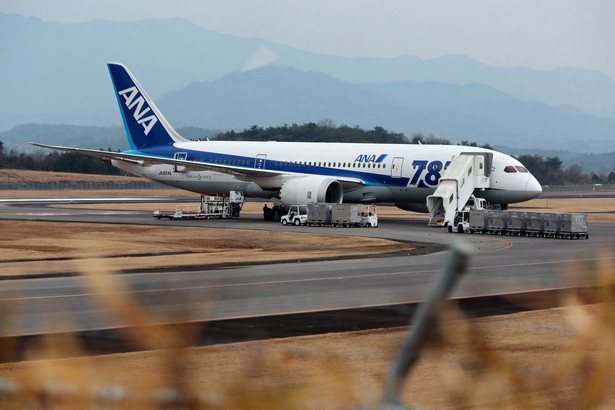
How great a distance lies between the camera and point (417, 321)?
2598mm

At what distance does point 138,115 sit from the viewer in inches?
2515

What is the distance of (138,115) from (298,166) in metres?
13.8

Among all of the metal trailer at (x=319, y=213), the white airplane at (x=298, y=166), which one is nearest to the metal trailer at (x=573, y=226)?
the white airplane at (x=298, y=166)

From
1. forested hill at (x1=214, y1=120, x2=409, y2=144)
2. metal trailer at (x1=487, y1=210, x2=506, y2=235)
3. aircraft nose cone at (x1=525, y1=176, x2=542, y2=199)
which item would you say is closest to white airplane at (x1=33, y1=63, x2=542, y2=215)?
aircraft nose cone at (x1=525, y1=176, x2=542, y2=199)

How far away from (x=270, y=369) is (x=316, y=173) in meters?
52.9

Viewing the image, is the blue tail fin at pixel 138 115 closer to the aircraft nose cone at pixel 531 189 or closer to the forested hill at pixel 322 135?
the aircraft nose cone at pixel 531 189

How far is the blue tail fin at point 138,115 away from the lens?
208 feet

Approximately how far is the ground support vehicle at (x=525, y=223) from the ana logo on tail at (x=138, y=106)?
2412 centimetres

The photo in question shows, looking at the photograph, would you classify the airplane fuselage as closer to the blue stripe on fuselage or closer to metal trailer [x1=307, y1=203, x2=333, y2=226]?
the blue stripe on fuselage

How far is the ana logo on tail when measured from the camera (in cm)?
6344

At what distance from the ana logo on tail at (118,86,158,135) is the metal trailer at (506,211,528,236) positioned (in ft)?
87.9

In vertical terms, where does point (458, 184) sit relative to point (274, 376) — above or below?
above

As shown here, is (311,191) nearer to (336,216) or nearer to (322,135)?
(336,216)

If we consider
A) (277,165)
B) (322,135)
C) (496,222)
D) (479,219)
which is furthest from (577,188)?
(479,219)
